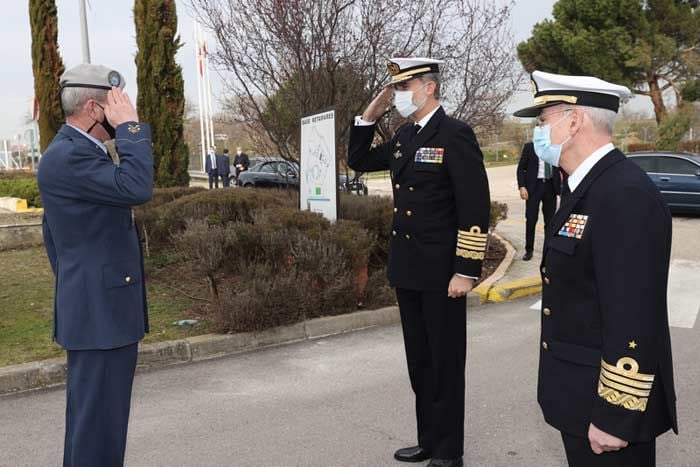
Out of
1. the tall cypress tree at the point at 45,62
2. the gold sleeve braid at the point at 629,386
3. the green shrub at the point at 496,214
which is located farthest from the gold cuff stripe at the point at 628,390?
the tall cypress tree at the point at 45,62

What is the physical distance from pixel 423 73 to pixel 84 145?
1710 mm

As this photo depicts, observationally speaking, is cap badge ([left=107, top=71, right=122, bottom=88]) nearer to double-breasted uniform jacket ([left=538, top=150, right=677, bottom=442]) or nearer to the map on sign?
double-breasted uniform jacket ([left=538, top=150, right=677, bottom=442])

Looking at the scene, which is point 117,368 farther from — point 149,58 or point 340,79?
point 149,58

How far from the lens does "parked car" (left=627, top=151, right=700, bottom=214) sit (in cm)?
1413

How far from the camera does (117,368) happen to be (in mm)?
2717

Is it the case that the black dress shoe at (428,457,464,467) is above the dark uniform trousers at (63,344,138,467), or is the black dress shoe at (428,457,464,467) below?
below

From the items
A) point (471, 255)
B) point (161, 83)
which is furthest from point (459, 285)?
point (161, 83)

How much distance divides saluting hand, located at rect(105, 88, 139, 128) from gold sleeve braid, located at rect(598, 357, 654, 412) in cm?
202

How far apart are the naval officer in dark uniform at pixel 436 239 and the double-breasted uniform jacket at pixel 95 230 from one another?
4.61 ft

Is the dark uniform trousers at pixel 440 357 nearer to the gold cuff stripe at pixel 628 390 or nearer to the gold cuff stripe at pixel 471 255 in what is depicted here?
the gold cuff stripe at pixel 471 255

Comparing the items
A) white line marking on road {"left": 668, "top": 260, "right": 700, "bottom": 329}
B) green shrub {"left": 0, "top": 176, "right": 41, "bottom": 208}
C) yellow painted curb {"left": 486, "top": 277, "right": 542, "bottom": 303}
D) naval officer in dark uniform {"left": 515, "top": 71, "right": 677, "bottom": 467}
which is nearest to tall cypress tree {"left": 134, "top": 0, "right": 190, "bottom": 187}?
green shrub {"left": 0, "top": 176, "right": 41, "bottom": 208}

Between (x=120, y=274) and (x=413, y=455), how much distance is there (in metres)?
1.93

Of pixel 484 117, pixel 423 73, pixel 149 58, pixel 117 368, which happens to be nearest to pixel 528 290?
pixel 484 117

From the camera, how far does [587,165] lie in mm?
1942
